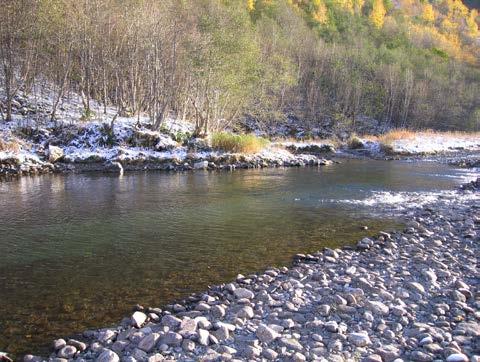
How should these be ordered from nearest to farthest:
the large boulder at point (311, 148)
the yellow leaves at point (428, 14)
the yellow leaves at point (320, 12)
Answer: the large boulder at point (311, 148), the yellow leaves at point (320, 12), the yellow leaves at point (428, 14)

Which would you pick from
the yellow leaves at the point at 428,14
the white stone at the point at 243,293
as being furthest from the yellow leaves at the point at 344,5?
the white stone at the point at 243,293

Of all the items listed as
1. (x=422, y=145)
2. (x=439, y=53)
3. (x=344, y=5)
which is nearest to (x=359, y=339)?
(x=422, y=145)

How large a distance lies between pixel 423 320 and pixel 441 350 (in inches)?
43.2

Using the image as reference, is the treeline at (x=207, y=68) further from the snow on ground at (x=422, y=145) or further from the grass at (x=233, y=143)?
the snow on ground at (x=422, y=145)

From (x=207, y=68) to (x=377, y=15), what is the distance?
107 m

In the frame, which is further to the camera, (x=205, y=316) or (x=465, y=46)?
(x=465, y=46)

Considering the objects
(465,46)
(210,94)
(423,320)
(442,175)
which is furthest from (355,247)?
(465,46)

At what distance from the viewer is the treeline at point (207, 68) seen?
34781mm

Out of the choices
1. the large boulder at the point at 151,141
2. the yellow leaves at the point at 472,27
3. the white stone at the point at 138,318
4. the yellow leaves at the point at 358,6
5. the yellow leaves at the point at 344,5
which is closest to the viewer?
the white stone at the point at 138,318

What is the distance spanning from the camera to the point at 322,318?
6.77 m

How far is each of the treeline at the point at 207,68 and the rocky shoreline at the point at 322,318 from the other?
1096 inches

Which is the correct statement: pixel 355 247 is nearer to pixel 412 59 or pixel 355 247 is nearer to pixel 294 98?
pixel 294 98

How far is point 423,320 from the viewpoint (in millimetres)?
6711

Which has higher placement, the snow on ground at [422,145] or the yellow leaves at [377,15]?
the yellow leaves at [377,15]
